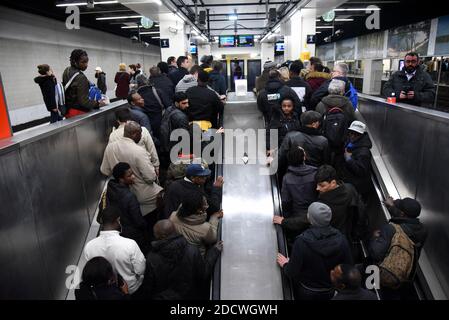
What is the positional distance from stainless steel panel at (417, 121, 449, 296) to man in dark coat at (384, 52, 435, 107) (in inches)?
56.7

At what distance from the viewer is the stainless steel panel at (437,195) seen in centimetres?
336

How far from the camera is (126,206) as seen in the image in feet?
11.2

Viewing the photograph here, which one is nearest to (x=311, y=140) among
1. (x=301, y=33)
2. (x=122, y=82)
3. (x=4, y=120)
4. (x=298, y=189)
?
(x=298, y=189)

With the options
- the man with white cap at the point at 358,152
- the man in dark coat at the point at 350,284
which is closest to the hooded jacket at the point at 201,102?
the man with white cap at the point at 358,152

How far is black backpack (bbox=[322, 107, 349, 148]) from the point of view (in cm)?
454

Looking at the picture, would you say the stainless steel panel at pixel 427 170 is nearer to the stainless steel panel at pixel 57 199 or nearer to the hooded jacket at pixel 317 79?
the hooded jacket at pixel 317 79

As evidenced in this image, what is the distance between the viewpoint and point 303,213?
3.69m

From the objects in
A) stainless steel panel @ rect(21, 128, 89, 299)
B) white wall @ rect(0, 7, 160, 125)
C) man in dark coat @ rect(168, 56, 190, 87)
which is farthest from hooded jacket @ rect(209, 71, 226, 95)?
white wall @ rect(0, 7, 160, 125)

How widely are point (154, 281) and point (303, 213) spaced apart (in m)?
1.79

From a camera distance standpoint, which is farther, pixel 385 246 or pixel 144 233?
pixel 144 233

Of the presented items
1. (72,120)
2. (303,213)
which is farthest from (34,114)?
(303,213)

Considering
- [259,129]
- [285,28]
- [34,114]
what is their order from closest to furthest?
1. [259,129]
2. [34,114]
3. [285,28]

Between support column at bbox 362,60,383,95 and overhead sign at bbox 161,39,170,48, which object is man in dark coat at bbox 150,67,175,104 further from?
support column at bbox 362,60,383,95

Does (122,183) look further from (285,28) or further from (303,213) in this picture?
(285,28)
